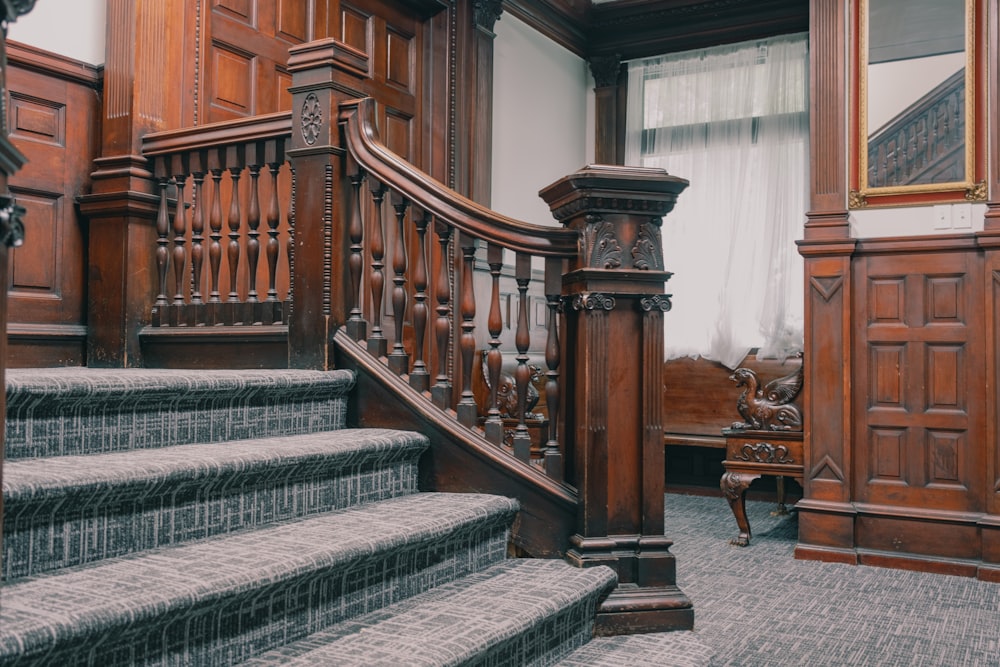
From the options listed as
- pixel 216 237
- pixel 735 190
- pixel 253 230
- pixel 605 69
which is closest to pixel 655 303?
pixel 253 230

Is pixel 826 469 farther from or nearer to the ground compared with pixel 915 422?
nearer to the ground

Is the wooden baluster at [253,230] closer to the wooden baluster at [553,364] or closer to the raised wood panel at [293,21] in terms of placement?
the wooden baluster at [553,364]

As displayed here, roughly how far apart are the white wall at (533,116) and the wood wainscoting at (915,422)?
234cm

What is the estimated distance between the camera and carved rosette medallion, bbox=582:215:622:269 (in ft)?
6.85

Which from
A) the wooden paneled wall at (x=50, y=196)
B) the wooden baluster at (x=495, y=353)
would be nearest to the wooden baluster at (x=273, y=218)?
the wooden baluster at (x=495, y=353)

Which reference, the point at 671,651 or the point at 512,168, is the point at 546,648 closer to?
the point at 671,651

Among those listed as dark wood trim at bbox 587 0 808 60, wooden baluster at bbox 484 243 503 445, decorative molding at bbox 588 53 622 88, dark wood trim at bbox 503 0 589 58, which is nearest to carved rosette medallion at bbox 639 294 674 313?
wooden baluster at bbox 484 243 503 445

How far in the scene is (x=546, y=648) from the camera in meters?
1.76

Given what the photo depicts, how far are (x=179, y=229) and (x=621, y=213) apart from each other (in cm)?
158

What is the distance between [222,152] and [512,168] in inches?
108

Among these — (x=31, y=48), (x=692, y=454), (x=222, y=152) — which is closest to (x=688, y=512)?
(x=692, y=454)

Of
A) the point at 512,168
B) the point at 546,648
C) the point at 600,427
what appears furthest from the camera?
the point at 512,168

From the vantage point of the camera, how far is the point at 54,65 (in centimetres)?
296

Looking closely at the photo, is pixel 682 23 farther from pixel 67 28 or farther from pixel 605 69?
pixel 67 28
